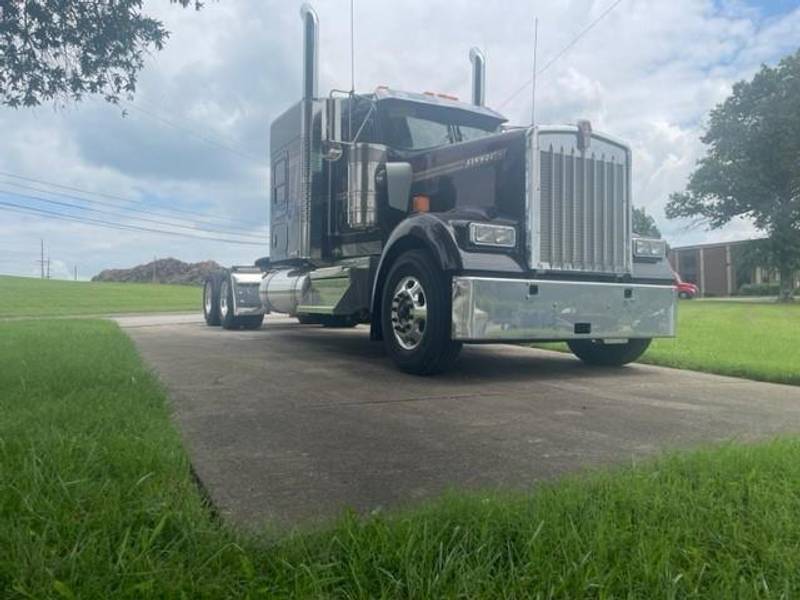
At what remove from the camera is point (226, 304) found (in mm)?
12766

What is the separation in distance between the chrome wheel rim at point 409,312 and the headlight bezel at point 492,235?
0.65 meters

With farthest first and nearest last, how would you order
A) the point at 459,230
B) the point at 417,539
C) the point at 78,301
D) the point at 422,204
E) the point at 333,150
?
the point at 78,301, the point at 333,150, the point at 422,204, the point at 459,230, the point at 417,539

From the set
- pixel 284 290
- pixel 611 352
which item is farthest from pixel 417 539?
pixel 284 290

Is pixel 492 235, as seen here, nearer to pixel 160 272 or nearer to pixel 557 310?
pixel 557 310

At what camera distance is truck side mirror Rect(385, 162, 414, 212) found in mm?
7098

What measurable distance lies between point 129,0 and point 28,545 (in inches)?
180

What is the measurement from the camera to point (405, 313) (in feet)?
20.3

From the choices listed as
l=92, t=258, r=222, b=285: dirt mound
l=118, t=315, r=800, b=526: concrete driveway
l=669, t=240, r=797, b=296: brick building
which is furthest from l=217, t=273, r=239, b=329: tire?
l=669, t=240, r=797, b=296: brick building

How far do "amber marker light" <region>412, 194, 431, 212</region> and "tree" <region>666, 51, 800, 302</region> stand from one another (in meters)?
33.3

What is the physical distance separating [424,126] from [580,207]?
7.13 ft

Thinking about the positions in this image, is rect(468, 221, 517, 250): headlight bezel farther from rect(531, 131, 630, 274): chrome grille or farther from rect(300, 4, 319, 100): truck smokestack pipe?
rect(300, 4, 319, 100): truck smokestack pipe

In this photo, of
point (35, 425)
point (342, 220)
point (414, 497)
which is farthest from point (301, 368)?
point (414, 497)

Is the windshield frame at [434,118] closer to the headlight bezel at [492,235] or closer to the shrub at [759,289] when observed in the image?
the headlight bezel at [492,235]

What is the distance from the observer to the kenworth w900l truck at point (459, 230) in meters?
5.75
